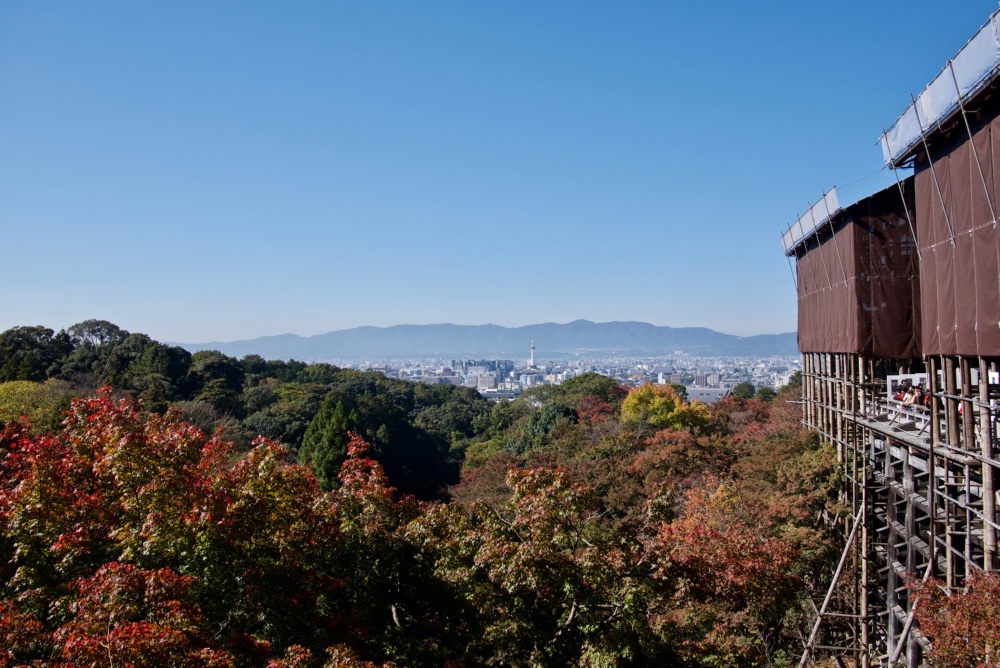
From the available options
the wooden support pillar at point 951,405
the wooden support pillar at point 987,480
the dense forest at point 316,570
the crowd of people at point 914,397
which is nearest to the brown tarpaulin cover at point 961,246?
the wooden support pillar at point 951,405

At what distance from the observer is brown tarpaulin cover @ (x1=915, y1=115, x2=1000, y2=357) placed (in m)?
7.00

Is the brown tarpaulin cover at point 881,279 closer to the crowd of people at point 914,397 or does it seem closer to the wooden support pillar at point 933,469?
the crowd of people at point 914,397

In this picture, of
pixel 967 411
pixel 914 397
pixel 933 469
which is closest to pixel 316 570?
pixel 967 411

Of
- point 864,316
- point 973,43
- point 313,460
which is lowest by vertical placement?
point 313,460

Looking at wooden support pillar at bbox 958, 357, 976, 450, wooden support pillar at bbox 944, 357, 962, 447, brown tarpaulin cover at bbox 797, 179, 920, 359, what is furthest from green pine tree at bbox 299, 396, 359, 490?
wooden support pillar at bbox 958, 357, 976, 450

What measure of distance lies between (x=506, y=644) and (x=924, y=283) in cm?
689

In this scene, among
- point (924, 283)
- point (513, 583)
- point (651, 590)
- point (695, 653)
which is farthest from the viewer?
point (924, 283)

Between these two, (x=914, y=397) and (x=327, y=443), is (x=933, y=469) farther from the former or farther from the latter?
(x=327, y=443)

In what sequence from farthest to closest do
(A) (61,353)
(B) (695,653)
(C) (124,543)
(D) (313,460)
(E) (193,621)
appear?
(A) (61,353), (D) (313,460), (B) (695,653), (C) (124,543), (E) (193,621)

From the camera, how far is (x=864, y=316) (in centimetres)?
1271

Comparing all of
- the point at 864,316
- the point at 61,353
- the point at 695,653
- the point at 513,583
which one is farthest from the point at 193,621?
the point at 61,353

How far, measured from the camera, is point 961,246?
7648 millimetres

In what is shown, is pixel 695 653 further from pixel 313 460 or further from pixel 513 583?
pixel 313 460

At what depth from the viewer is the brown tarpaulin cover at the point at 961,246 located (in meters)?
7.00
